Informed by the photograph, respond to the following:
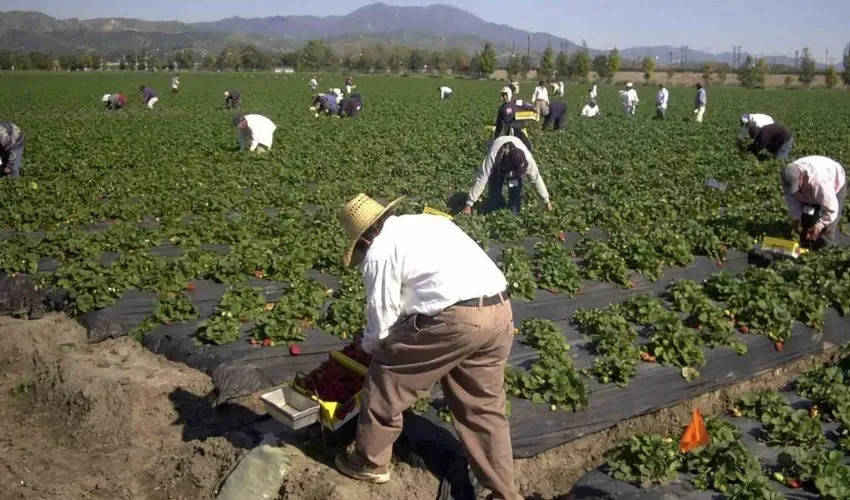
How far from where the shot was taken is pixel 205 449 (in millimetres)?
5238

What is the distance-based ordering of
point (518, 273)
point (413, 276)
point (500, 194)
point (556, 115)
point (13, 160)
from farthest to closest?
point (556, 115) < point (13, 160) < point (500, 194) < point (518, 273) < point (413, 276)

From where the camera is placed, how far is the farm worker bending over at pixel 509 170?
35.3 ft

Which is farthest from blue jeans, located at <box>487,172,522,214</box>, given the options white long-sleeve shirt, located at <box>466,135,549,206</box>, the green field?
the green field

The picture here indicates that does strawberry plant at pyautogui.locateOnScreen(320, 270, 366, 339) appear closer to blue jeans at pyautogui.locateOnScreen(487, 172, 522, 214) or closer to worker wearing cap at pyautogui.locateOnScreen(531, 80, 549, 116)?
blue jeans at pyautogui.locateOnScreen(487, 172, 522, 214)

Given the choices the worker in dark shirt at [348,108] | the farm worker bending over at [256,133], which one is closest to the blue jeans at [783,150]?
the farm worker bending over at [256,133]

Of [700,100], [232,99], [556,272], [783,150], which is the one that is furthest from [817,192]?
[232,99]

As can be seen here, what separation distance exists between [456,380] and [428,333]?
0.44 meters

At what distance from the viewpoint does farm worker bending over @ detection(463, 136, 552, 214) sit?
35.3 feet

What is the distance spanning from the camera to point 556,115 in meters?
24.5

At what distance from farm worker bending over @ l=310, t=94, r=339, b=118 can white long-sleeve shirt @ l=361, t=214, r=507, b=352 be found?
25.7 meters

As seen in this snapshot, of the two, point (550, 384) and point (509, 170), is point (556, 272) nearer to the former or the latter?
point (550, 384)

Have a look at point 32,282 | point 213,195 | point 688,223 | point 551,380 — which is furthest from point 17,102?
point 551,380

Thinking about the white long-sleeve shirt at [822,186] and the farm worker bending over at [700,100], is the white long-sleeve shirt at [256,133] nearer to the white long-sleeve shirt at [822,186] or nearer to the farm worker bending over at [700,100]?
the white long-sleeve shirt at [822,186]

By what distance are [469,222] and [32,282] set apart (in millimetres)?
5262
